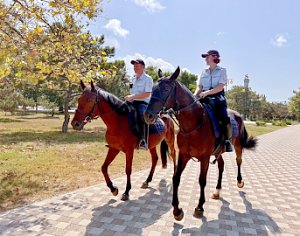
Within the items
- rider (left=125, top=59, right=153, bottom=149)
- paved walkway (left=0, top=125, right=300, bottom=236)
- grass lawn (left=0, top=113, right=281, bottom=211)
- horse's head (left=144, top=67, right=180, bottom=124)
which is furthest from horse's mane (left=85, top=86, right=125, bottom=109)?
grass lawn (left=0, top=113, right=281, bottom=211)

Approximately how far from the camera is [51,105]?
3647cm

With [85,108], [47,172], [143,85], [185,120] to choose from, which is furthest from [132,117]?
[47,172]

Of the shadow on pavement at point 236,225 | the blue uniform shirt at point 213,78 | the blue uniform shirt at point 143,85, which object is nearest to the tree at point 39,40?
the blue uniform shirt at point 143,85

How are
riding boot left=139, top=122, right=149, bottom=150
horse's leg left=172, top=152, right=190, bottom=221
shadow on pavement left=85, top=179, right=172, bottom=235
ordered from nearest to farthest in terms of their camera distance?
shadow on pavement left=85, top=179, right=172, bottom=235 < horse's leg left=172, top=152, right=190, bottom=221 < riding boot left=139, top=122, right=149, bottom=150

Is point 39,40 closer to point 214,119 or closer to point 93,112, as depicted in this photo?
point 93,112

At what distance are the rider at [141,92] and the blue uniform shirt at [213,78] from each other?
110cm

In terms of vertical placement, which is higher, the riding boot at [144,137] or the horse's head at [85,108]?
the horse's head at [85,108]

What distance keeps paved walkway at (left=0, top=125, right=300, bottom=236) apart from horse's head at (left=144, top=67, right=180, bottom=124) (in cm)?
169

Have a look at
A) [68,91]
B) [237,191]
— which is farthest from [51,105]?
[237,191]

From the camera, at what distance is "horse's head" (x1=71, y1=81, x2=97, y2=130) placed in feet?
13.6

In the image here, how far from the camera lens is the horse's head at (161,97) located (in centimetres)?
335

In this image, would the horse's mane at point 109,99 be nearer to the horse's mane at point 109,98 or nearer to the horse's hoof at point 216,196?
the horse's mane at point 109,98

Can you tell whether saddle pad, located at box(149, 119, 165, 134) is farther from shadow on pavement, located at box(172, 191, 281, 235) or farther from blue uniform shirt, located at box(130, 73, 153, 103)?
shadow on pavement, located at box(172, 191, 281, 235)

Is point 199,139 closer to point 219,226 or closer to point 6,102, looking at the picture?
point 219,226
